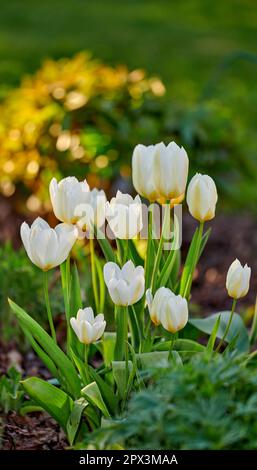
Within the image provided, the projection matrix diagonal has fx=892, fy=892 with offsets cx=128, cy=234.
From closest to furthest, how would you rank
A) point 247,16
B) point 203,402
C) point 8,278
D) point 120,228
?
point 203,402 → point 120,228 → point 8,278 → point 247,16

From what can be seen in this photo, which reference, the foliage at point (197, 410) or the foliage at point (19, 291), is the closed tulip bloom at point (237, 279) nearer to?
the foliage at point (197, 410)

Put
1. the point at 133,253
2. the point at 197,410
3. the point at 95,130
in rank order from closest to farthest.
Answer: the point at 197,410 < the point at 133,253 < the point at 95,130

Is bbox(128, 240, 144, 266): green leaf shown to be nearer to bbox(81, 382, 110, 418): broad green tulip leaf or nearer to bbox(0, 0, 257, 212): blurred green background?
bbox(81, 382, 110, 418): broad green tulip leaf

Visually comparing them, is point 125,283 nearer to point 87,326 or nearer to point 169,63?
point 87,326

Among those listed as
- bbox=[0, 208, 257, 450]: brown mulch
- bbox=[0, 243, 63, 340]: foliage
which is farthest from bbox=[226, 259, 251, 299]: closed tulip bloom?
bbox=[0, 243, 63, 340]: foliage

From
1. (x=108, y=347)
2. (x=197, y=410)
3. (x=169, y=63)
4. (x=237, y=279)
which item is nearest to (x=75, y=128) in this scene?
(x=108, y=347)
